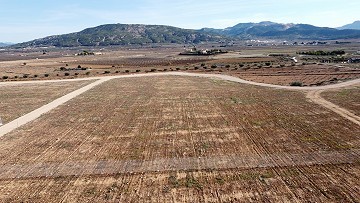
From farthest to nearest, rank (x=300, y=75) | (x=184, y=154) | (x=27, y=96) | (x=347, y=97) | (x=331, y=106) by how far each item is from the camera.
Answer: (x=300, y=75) < (x=27, y=96) < (x=347, y=97) < (x=331, y=106) < (x=184, y=154)

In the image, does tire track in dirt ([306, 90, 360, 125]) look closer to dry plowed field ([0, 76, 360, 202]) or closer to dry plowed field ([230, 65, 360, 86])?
dry plowed field ([0, 76, 360, 202])

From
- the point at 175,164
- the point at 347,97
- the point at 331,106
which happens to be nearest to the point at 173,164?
the point at 175,164

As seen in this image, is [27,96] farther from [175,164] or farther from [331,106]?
[331,106]

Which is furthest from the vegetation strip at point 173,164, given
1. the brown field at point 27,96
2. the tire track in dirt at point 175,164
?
the brown field at point 27,96

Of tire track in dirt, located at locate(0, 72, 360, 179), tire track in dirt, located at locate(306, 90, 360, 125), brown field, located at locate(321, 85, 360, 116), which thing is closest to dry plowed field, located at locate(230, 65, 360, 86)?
brown field, located at locate(321, 85, 360, 116)

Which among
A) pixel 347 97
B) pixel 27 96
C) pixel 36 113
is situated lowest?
pixel 347 97
